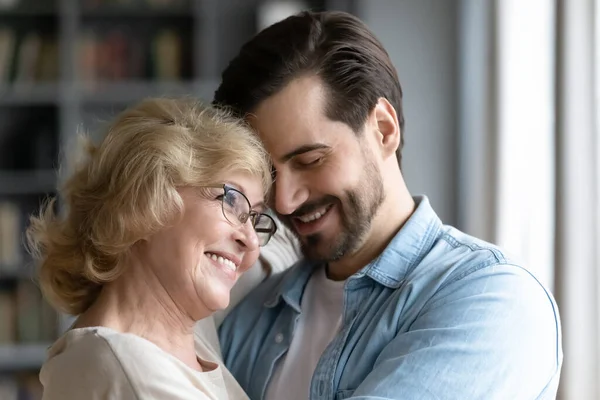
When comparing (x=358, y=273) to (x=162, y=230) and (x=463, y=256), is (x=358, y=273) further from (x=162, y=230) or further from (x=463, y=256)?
(x=162, y=230)

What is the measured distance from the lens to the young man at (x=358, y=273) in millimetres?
1629

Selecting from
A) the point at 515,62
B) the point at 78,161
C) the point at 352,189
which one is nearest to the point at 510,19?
the point at 515,62

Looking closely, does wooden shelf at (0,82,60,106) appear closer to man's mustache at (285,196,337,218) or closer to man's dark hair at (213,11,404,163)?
man's dark hair at (213,11,404,163)

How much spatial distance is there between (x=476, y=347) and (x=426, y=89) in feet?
11.4

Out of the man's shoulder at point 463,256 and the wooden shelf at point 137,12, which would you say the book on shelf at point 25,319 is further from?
the man's shoulder at point 463,256

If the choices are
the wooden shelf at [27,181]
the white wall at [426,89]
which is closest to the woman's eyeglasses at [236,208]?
the white wall at [426,89]

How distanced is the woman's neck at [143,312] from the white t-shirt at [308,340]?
8.4 inches

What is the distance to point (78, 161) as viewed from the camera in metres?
1.85

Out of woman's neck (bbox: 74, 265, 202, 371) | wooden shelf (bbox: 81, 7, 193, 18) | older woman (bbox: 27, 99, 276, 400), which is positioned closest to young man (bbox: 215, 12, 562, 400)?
older woman (bbox: 27, 99, 276, 400)

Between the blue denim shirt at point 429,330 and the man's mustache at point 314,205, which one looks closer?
the blue denim shirt at point 429,330

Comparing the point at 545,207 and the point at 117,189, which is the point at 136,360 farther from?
the point at 545,207

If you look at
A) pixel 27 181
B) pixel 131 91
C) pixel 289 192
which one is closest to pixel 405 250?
pixel 289 192

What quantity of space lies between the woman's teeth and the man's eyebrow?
0.75 ft

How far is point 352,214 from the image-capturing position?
75.9 inches
